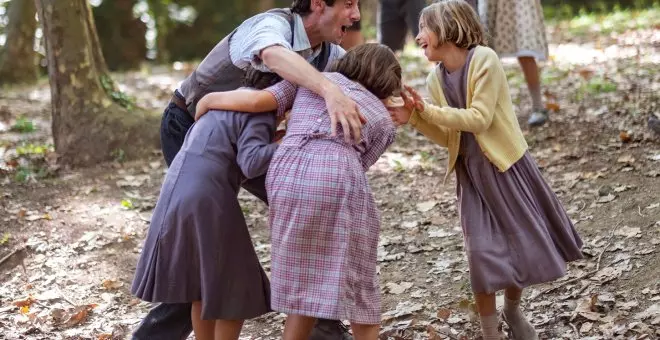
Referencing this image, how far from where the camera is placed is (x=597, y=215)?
5.22 m

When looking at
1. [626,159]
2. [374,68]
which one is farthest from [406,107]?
[626,159]

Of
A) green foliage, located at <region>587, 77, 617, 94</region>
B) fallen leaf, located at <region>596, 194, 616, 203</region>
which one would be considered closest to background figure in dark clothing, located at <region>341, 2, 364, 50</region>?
green foliage, located at <region>587, 77, 617, 94</region>

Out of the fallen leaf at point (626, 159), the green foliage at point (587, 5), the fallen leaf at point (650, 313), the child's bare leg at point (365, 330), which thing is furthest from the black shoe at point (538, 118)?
the green foliage at point (587, 5)

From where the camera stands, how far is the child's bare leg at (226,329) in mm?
3510

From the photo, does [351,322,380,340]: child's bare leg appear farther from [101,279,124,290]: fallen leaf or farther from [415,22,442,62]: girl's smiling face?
[101,279,124,290]: fallen leaf

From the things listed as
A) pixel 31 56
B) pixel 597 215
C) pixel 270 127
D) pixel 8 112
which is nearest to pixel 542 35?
pixel 597 215

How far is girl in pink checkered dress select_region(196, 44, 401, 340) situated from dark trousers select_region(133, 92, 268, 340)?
59 centimetres

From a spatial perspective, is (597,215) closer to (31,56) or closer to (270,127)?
(270,127)

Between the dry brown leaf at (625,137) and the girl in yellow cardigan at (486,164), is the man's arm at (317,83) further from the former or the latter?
the dry brown leaf at (625,137)

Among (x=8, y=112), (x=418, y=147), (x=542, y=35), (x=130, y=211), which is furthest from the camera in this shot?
(x=8, y=112)

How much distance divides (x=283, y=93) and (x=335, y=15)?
0.50 meters

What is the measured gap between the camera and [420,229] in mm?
5609

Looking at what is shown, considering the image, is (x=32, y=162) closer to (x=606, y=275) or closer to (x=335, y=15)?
(x=335, y=15)

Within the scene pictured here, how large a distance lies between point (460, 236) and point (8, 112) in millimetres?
5621
